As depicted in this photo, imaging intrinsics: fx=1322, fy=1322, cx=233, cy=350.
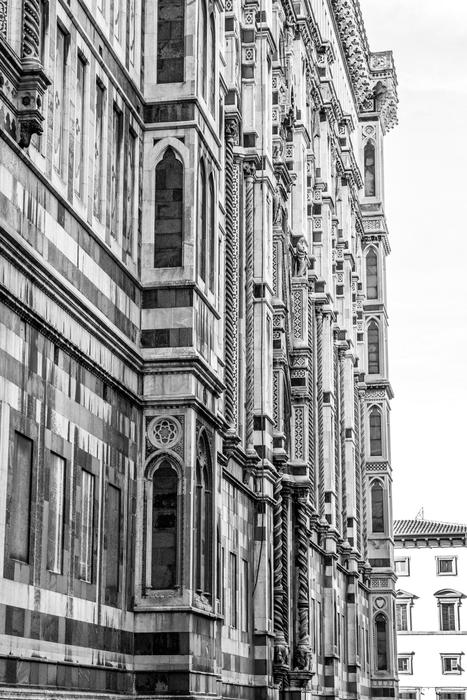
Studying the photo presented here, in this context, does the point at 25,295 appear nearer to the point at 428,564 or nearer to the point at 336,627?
the point at 336,627

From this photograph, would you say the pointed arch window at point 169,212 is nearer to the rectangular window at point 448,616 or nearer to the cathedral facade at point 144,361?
the cathedral facade at point 144,361

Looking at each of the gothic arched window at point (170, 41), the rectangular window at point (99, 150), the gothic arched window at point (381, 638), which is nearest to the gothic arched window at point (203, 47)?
the gothic arched window at point (170, 41)

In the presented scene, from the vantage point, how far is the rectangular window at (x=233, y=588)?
87.2 feet

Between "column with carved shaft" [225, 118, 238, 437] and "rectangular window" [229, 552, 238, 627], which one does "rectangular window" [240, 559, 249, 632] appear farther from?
"column with carved shaft" [225, 118, 238, 437]

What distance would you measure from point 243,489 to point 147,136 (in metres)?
10.2

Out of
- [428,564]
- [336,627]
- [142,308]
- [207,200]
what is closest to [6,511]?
[142,308]

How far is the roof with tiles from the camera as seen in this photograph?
8456 centimetres

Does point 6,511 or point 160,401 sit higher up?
point 160,401

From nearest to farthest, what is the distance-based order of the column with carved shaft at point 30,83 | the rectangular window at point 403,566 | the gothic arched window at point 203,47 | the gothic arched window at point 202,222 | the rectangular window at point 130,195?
1. the column with carved shaft at point 30,83
2. the rectangular window at point 130,195
3. the gothic arched window at point 202,222
4. the gothic arched window at point 203,47
5. the rectangular window at point 403,566

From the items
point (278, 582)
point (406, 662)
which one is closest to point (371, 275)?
point (406, 662)

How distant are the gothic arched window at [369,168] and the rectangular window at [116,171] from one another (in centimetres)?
4408

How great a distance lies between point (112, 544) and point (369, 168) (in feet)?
156

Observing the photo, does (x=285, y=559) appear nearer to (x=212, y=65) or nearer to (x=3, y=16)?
(x=212, y=65)

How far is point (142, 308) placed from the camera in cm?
1956
